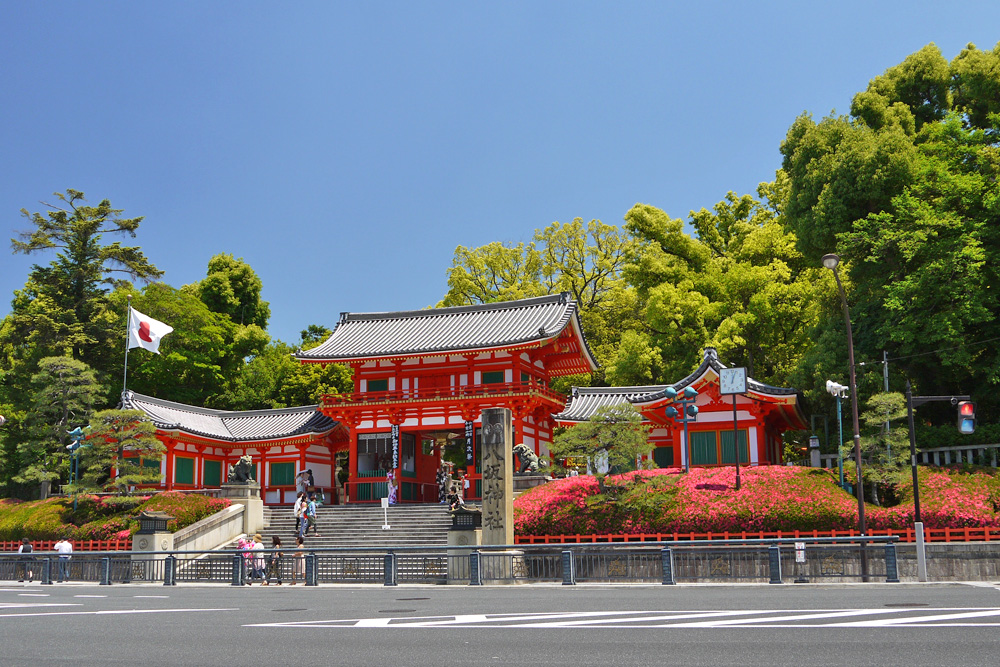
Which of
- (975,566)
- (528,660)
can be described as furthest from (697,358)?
(528,660)

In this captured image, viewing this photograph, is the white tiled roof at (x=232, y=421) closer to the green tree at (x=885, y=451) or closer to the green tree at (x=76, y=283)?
the green tree at (x=76, y=283)

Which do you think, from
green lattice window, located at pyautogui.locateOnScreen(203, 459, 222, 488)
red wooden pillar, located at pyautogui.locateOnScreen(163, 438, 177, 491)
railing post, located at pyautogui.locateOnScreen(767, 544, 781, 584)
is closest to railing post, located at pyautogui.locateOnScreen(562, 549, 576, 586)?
railing post, located at pyautogui.locateOnScreen(767, 544, 781, 584)

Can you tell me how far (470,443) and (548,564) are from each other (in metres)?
17.2

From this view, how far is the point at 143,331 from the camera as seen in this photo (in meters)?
40.4

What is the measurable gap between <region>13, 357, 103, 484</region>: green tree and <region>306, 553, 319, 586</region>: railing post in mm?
21202

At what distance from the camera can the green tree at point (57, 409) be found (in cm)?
3678

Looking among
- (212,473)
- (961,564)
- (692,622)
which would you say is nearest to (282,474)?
(212,473)

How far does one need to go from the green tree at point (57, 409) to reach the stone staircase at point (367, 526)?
35.6 feet

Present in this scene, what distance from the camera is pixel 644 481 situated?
26.3 metres

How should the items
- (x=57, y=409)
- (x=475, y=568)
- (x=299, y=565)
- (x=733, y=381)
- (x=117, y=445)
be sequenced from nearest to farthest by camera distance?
(x=475, y=568)
(x=299, y=565)
(x=733, y=381)
(x=117, y=445)
(x=57, y=409)

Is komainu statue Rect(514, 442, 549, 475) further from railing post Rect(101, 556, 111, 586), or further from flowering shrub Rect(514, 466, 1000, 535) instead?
railing post Rect(101, 556, 111, 586)

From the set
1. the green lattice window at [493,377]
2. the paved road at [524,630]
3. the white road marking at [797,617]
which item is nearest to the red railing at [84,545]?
the paved road at [524,630]

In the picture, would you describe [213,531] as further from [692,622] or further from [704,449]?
[692,622]

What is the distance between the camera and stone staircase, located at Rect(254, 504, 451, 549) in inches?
1118
